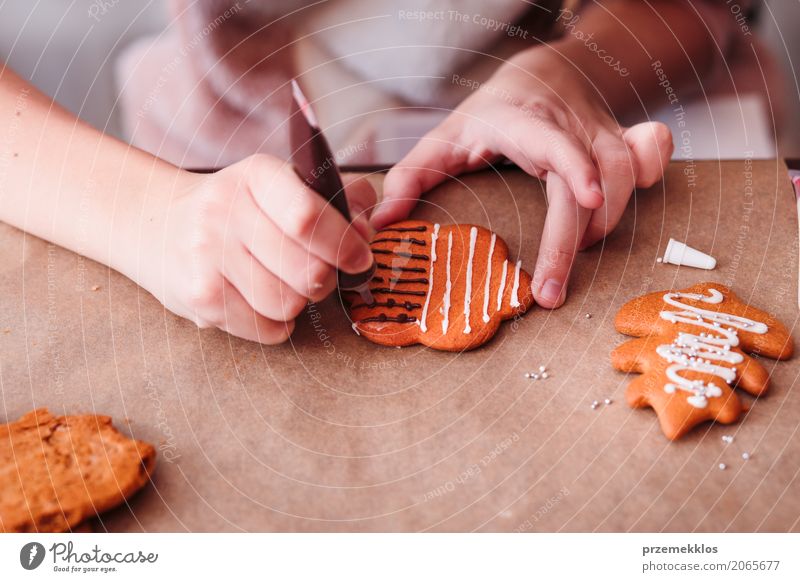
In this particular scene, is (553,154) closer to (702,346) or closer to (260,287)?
(702,346)

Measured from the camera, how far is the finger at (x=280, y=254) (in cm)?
71

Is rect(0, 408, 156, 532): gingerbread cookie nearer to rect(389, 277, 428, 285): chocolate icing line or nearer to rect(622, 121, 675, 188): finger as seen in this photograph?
rect(389, 277, 428, 285): chocolate icing line

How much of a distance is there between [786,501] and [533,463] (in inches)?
9.2

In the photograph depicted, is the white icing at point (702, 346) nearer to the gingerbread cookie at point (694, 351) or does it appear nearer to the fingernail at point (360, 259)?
the gingerbread cookie at point (694, 351)

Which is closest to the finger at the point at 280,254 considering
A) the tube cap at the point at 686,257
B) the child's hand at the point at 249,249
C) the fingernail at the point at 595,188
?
the child's hand at the point at 249,249

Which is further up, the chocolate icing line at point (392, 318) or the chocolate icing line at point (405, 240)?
the chocolate icing line at point (405, 240)

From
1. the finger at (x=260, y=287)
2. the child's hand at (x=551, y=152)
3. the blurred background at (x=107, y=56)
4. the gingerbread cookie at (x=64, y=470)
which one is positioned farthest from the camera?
the blurred background at (x=107, y=56)

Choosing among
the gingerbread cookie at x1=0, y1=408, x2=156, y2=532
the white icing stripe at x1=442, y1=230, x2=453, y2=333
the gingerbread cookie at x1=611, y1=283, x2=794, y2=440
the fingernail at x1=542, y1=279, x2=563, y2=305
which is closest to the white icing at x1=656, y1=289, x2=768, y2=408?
the gingerbread cookie at x1=611, y1=283, x2=794, y2=440

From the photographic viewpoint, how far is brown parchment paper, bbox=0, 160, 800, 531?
0.64 m

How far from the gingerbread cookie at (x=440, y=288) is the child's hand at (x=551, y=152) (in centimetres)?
4

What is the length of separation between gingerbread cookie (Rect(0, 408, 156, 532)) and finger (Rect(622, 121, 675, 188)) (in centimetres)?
72

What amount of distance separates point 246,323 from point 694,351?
50 centimetres

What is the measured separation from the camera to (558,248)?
0.84 metres
